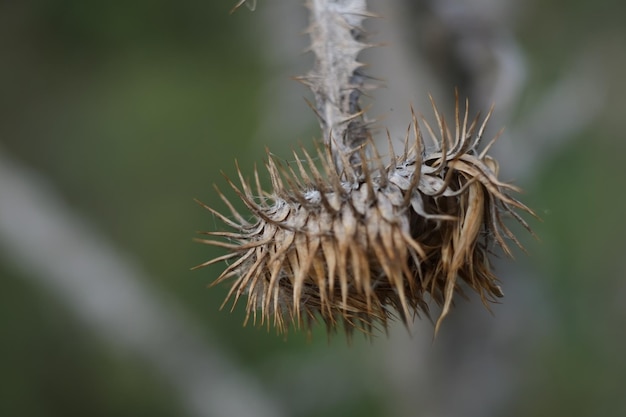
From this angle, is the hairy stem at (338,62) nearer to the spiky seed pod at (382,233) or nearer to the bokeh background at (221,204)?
the spiky seed pod at (382,233)

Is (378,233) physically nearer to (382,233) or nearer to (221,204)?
(382,233)

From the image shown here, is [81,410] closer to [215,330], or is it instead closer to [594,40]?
[215,330]

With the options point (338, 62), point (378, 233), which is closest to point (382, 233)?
point (378, 233)

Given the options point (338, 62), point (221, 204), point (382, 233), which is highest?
point (221, 204)

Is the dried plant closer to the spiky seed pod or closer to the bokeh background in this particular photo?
the spiky seed pod

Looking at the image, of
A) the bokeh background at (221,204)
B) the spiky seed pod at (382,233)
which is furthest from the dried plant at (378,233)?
the bokeh background at (221,204)

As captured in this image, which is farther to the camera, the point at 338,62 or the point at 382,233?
the point at 338,62
